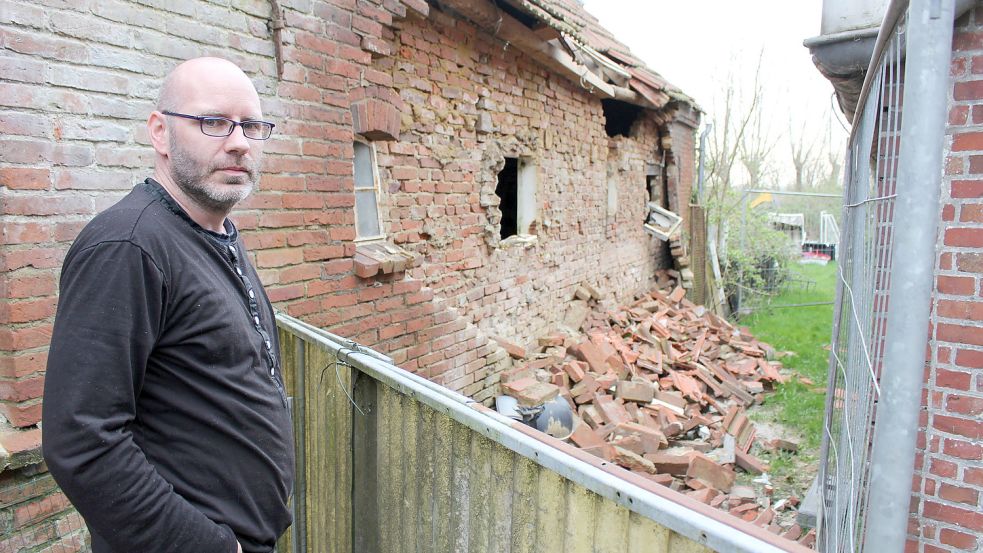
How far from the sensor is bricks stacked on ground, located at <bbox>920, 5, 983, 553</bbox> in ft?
7.65

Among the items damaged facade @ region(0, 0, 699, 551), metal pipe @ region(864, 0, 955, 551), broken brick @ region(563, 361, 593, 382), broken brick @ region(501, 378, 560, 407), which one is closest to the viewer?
metal pipe @ region(864, 0, 955, 551)

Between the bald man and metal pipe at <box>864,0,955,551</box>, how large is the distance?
5.03 feet

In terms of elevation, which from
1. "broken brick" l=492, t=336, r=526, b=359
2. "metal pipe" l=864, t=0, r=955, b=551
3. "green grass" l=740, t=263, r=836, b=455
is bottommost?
"green grass" l=740, t=263, r=836, b=455

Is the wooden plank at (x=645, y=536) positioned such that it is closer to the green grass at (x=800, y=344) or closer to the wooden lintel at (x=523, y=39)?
the wooden lintel at (x=523, y=39)

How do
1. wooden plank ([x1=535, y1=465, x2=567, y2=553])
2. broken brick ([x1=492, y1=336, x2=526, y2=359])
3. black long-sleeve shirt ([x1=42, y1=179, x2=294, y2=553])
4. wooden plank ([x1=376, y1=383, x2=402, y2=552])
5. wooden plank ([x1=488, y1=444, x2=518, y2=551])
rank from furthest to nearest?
broken brick ([x1=492, y1=336, x2=526, y2=359]) < wooden plank ([x1=376, y1=383, x2=402, y2=552]) < wooden plank ([x1=488, y1=444, x2=518, y2=551]) < wooden plank ([x1=535, y1=465, x2=567, y2=553]) < black long-sleeve shirt ([x1=42, y1=179, x2=294, y2=553])

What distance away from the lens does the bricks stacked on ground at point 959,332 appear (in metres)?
2.33

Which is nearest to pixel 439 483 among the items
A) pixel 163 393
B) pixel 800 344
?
pixel 163 393

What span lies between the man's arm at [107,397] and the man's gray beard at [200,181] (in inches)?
12.3

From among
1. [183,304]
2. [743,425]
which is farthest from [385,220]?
[743,425]

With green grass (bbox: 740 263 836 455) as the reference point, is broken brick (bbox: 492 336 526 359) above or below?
above

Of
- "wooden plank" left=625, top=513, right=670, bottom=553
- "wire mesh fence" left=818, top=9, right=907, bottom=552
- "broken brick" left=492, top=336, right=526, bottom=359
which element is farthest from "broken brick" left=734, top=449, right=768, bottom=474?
"wooden plank" left=625, top=513, right=670, bottom=553

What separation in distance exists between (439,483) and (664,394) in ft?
17.3

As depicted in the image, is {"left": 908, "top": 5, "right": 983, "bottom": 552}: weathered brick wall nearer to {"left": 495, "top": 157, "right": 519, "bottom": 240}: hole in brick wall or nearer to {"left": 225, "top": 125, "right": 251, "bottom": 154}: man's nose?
{"left": 225, "top": 125, "right": 251, "bottom": 154}: man's nose

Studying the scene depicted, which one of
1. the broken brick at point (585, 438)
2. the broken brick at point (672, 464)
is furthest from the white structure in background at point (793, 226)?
the broken brick at point (585, 438)
